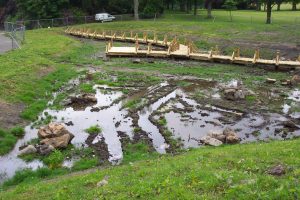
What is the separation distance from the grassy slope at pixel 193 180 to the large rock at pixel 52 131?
383 centimetres

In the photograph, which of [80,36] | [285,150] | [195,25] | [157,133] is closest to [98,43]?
[80,36]

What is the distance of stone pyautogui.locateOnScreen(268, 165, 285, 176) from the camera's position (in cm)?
1141

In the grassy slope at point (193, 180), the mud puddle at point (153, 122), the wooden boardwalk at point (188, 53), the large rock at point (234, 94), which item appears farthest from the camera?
the wooden boardwalk at point (188, 53)

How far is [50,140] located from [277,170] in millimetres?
10162

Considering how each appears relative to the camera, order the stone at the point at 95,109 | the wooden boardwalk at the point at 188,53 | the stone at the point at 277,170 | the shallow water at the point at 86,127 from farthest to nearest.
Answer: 1. the wooden boardwalk at the point at 188,53
2. the stone at the point at 95,109
3. the shallow water at the point at 86,127
4. the stone at the point at 277,170

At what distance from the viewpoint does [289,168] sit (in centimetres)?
1165

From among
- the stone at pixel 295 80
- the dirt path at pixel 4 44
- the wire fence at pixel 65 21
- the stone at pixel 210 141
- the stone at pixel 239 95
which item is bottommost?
the stone at pixel 210 141

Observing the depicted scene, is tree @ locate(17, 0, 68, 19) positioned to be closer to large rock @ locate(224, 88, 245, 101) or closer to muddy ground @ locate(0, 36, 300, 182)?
muddy ground @ locate(0, 36, 300, 182)

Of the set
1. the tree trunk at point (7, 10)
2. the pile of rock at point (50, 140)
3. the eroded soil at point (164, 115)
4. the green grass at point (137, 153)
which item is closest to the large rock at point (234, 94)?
the eroded soil at point (164, 115)

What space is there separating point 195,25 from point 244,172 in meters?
46.0

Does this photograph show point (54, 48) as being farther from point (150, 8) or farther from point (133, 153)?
point (150, 8)

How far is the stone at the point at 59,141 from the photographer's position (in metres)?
17.3

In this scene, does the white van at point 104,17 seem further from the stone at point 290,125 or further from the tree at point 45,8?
the stone at point 290,125

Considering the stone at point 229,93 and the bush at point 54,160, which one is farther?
the stone at point 229,93
